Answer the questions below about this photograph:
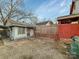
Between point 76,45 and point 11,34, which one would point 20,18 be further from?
point 76,45

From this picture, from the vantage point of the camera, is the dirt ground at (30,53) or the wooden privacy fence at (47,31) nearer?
the dirt ground at (30,53)

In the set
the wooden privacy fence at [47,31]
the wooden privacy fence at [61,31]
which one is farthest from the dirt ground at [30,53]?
the wooden privacy fence at [47,31]

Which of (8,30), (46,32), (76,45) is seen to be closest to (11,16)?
(8,30)

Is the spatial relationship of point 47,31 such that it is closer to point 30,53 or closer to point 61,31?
point 61,31

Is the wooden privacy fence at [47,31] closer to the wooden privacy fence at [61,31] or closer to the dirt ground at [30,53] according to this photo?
the wooden privacy fence at [61,31]

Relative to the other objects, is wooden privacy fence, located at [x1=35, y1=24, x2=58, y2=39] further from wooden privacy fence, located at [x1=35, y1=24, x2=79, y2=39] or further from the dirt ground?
the dirt ground

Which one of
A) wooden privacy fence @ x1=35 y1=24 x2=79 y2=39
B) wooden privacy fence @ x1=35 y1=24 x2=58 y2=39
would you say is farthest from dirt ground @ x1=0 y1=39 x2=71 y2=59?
wooden privacy fence @ x1=35 y1=24 x2=58 y2=39

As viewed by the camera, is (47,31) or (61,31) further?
(47,31)

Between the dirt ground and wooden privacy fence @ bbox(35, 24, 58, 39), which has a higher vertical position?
wooden privacy fence @ bbox(35, 24, 58, 39)

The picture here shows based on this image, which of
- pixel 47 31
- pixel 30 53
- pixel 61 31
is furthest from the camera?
pixel 47 31

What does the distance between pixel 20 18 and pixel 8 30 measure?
12566 millimetres

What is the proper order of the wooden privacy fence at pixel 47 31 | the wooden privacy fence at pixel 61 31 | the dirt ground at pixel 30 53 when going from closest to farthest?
the dirt ground at pixel 30 53, the wooden privacy fence at pixel 61 31, the wooden privacy fence at pixel 47 31

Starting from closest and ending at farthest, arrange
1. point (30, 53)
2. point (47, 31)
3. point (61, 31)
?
point (30, 53)
point (61, 31)
point (47, 31)

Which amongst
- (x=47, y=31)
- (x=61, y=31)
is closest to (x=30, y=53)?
(x=61, y=31)
